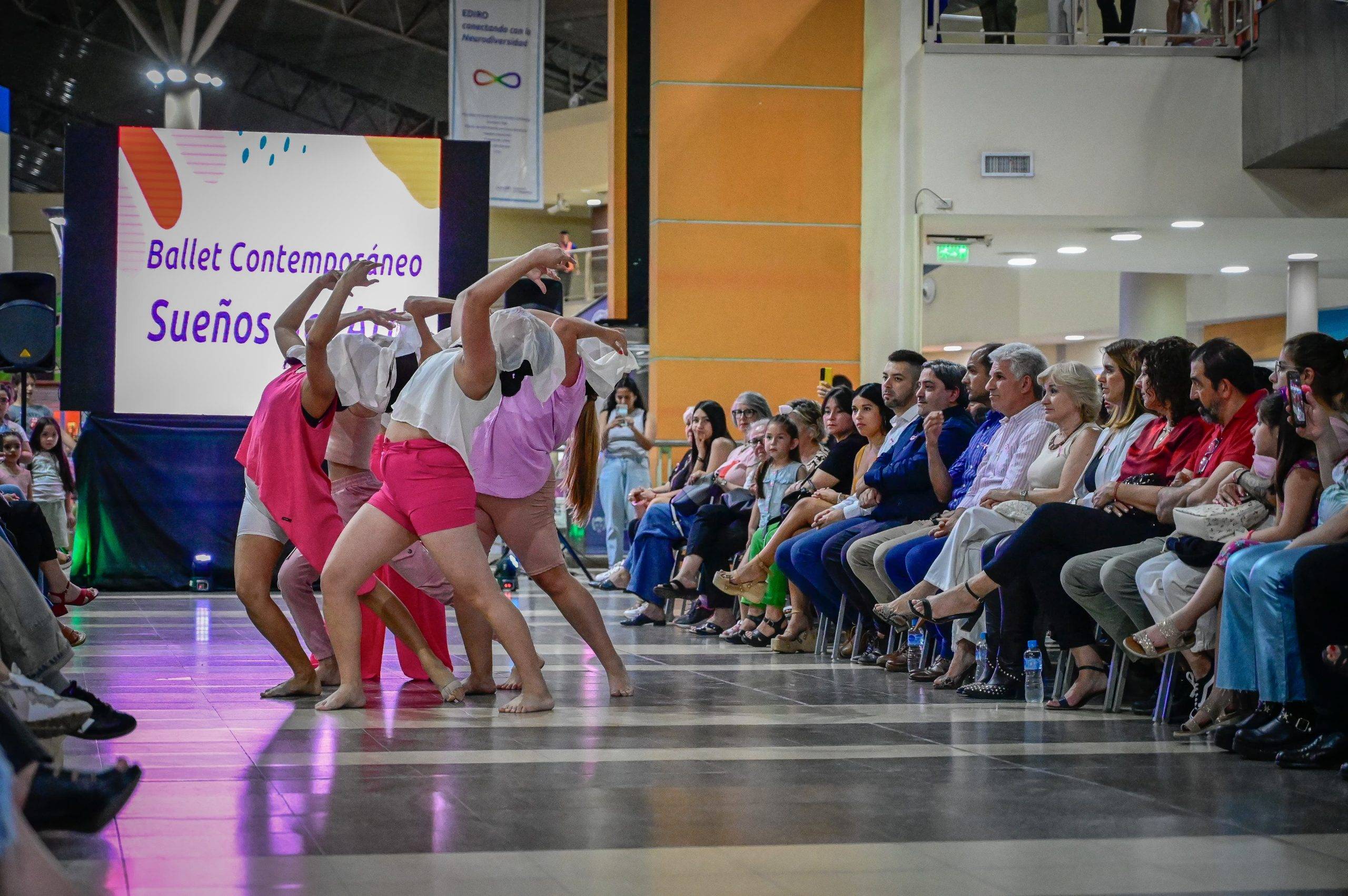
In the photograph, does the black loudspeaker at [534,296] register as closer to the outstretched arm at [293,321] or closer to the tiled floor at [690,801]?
the outstretched arm at [293,321]

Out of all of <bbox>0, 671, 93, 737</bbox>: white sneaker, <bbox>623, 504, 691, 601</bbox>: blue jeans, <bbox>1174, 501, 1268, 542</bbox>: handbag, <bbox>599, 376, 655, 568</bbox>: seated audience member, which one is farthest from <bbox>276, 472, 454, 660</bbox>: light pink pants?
<bbox>599, 376, 655, 568</bbox>: seated audience member

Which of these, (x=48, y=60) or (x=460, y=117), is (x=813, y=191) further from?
(x=48, y=60)

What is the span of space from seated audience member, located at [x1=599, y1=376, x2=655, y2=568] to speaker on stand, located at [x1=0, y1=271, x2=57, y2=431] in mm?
4268

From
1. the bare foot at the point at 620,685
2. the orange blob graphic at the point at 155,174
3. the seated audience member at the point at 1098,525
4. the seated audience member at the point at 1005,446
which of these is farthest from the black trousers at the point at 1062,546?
the orange blob graphic at the point at 155,174

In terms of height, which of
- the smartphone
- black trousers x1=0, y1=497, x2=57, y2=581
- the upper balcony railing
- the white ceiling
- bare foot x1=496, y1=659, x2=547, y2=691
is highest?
the upper balcony railing

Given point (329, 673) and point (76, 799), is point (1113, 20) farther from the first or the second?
point (76, 799)

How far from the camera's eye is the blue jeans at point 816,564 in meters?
7.05

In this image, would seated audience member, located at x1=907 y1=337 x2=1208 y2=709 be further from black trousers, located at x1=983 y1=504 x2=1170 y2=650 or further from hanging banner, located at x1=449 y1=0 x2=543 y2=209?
hanging banner, located at x1=449 y1=0 x2=543 y2=209

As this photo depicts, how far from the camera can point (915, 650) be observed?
21.3 feet

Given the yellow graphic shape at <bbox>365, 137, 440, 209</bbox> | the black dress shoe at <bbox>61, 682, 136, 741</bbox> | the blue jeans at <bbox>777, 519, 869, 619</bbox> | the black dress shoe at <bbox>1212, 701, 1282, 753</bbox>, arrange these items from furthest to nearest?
the yellow graphic shape at <bbox>365, 137, 440, 209</bbox>
the blue jeans at <bbox>777, 519, 869, 619</bbox>
the black dress shoe at <bbox>1212, 701, 1282, 753</bbox>
the black dress shoe at <bbox>61, 682, 136, 741</bbox>

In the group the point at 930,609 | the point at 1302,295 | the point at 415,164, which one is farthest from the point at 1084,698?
the point at 1302,295

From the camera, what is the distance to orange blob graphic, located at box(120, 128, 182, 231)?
440 inches

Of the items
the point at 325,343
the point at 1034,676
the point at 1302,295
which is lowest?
the point at 1034,676

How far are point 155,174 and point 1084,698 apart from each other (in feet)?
27.8
